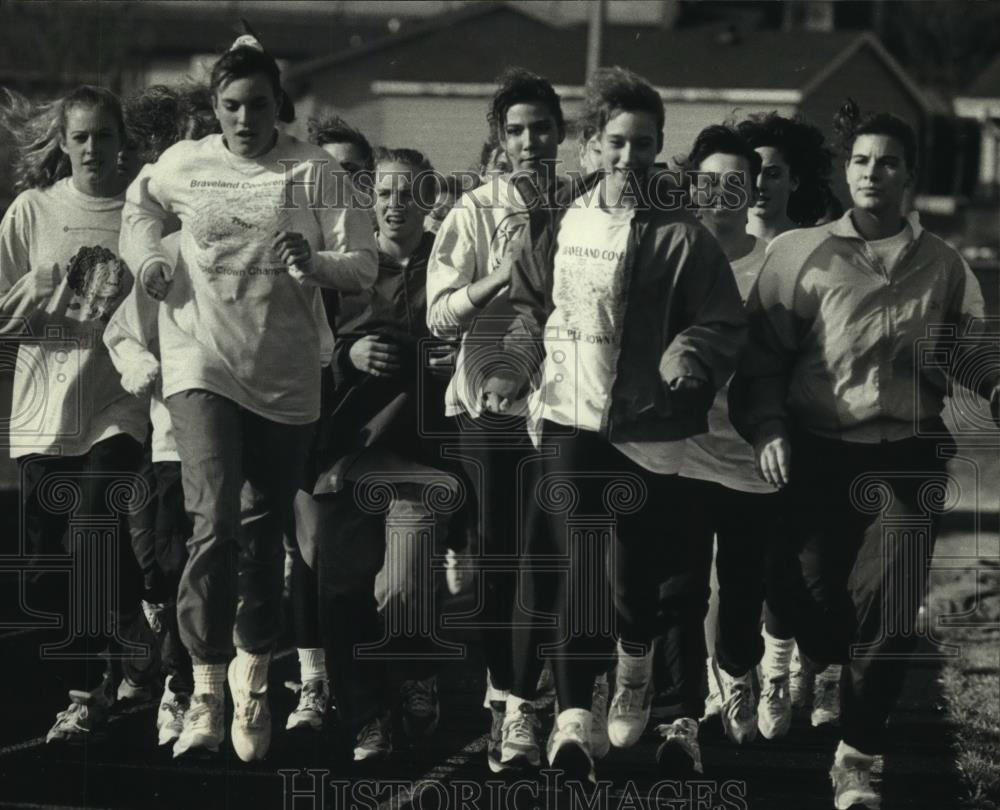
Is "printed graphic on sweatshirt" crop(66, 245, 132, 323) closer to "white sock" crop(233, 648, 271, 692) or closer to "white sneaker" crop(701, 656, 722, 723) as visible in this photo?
"white sock" crop(233, 648, 271, 692)

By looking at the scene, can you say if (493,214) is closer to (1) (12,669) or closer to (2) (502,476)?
(2) (502,476)

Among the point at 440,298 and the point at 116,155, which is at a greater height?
the point at 116,155

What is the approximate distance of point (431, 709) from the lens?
6.12 meters

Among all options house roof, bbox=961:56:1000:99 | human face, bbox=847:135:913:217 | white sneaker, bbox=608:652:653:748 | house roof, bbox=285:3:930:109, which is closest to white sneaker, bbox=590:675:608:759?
white sneaker, bbox=608:652:653:748

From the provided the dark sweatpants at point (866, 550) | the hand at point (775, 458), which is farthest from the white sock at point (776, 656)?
the hand at point (775, 458)

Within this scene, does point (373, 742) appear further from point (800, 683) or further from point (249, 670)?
point (800, 683)

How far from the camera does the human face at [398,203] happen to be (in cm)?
588

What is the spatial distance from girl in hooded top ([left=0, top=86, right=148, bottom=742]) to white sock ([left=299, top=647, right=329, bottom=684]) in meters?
0.59

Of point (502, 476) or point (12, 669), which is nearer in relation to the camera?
point (502, 476)

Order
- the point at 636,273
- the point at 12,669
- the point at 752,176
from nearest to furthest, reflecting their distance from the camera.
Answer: the point at 636,273 → the point at 752,176 → the point at 12,669

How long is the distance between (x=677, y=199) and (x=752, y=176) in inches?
16.8

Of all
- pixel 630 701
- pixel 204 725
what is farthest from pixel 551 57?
pixel 204 725

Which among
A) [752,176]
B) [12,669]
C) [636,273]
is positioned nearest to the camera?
[636,273]

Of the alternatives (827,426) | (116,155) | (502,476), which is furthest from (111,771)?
(827,426)
